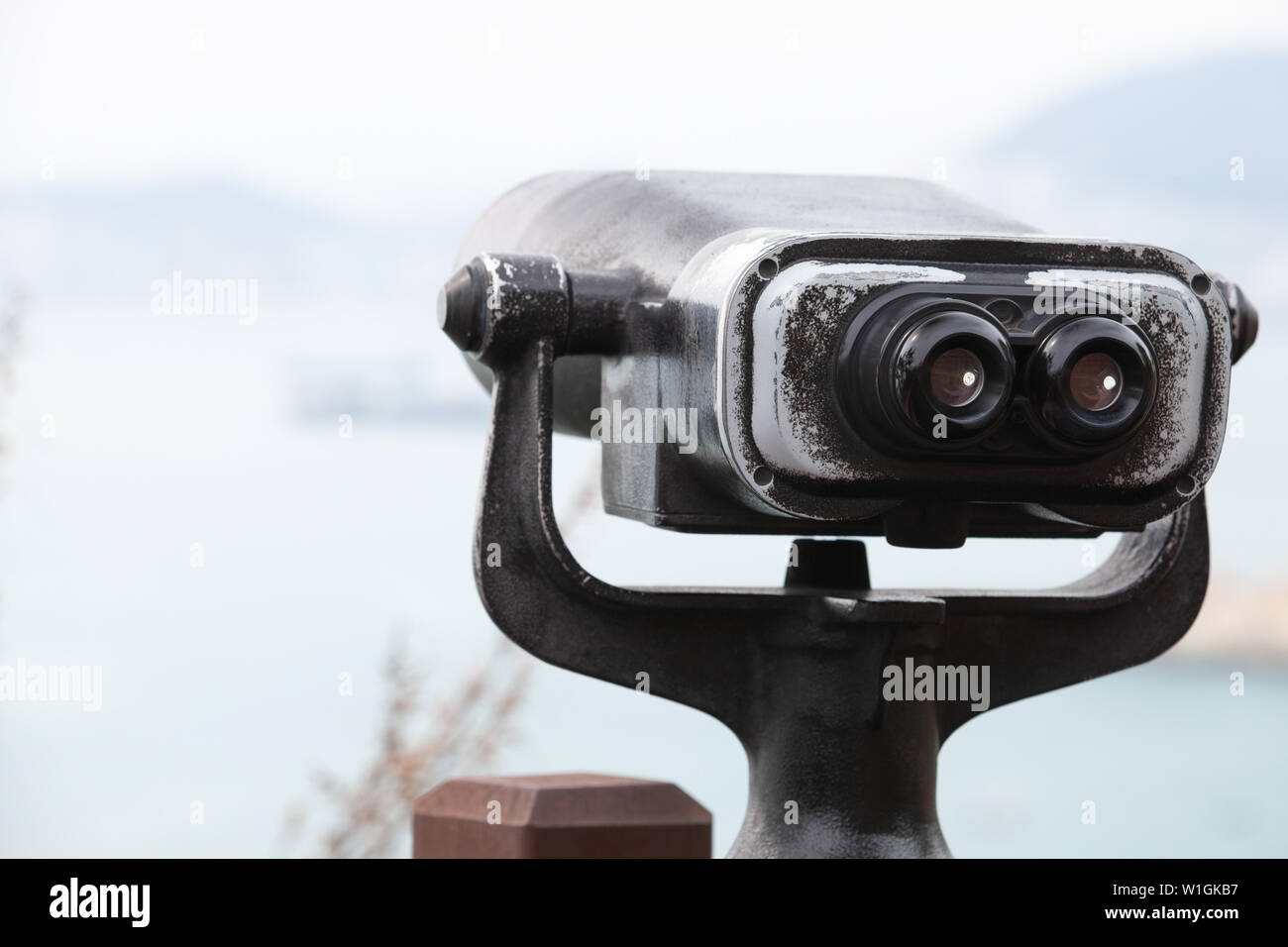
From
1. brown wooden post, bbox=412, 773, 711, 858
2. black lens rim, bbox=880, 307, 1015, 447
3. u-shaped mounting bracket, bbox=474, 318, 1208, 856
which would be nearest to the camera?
black lens rim, bbox=880, 307, 1015, 447

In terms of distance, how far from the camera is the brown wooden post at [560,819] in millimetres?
1586

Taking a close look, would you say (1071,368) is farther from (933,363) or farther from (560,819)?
(560,819)

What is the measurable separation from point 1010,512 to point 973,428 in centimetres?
27

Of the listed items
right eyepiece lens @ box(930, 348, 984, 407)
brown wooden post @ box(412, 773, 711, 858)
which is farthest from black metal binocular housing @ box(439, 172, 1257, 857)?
brown wooden post @ box(412, 773, 711, 858)

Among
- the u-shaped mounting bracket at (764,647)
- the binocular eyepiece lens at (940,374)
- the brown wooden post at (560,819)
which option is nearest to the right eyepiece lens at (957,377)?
the binocular eyepiece lens at (940,374)

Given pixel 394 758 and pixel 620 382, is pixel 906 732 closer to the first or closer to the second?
pixel 620 382

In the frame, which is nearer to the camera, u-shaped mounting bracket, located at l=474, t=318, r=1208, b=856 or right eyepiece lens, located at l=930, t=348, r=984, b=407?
right eyepiece lens, located at l=930, t=348, r=984, b=407

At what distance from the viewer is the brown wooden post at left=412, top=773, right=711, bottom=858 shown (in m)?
1.59

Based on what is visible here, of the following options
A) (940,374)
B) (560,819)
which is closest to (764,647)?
(560,819)

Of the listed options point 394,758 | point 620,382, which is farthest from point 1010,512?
point 394,758

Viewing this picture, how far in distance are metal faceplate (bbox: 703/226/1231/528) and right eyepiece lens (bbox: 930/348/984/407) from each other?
6 centimetres

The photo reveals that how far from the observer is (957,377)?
4.72ft

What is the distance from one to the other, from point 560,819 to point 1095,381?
1.92 ft

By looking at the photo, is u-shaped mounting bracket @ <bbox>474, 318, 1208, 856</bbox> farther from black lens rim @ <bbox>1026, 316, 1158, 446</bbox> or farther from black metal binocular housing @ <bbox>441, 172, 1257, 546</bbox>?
black lens rim @ <bbox>1026, 316, 1158, 446</bbox>
